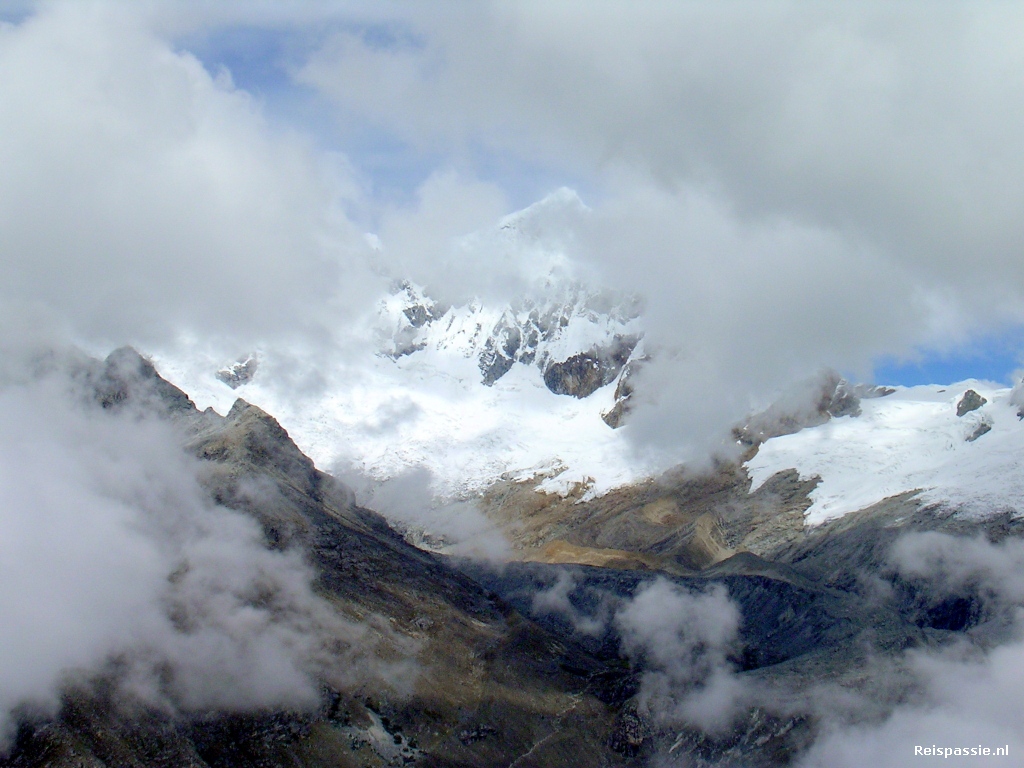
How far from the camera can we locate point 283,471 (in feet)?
495

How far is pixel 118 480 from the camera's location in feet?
390

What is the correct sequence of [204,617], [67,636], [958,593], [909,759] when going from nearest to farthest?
[67,636]
[909,759]
[204,617]
[958,593]

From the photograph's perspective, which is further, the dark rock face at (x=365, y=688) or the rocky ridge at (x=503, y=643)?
the rocky ridge at (x=503, y=643)

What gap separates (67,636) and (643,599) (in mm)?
89293

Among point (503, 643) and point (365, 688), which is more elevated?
point (503, 643)

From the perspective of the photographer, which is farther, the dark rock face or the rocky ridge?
the rocky ridge

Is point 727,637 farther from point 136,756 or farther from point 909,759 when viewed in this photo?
point 136,756

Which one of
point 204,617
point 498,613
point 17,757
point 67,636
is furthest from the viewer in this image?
point 498,613

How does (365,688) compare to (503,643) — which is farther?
(503,643)

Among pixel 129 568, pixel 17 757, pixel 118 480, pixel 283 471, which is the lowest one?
pixel 17 757

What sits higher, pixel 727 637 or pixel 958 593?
pixel 958 593

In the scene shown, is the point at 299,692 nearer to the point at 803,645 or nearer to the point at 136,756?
the point at 136,756

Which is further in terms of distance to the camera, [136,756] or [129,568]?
[129,568]

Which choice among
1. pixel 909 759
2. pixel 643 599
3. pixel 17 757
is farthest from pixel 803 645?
pixel 17 757
